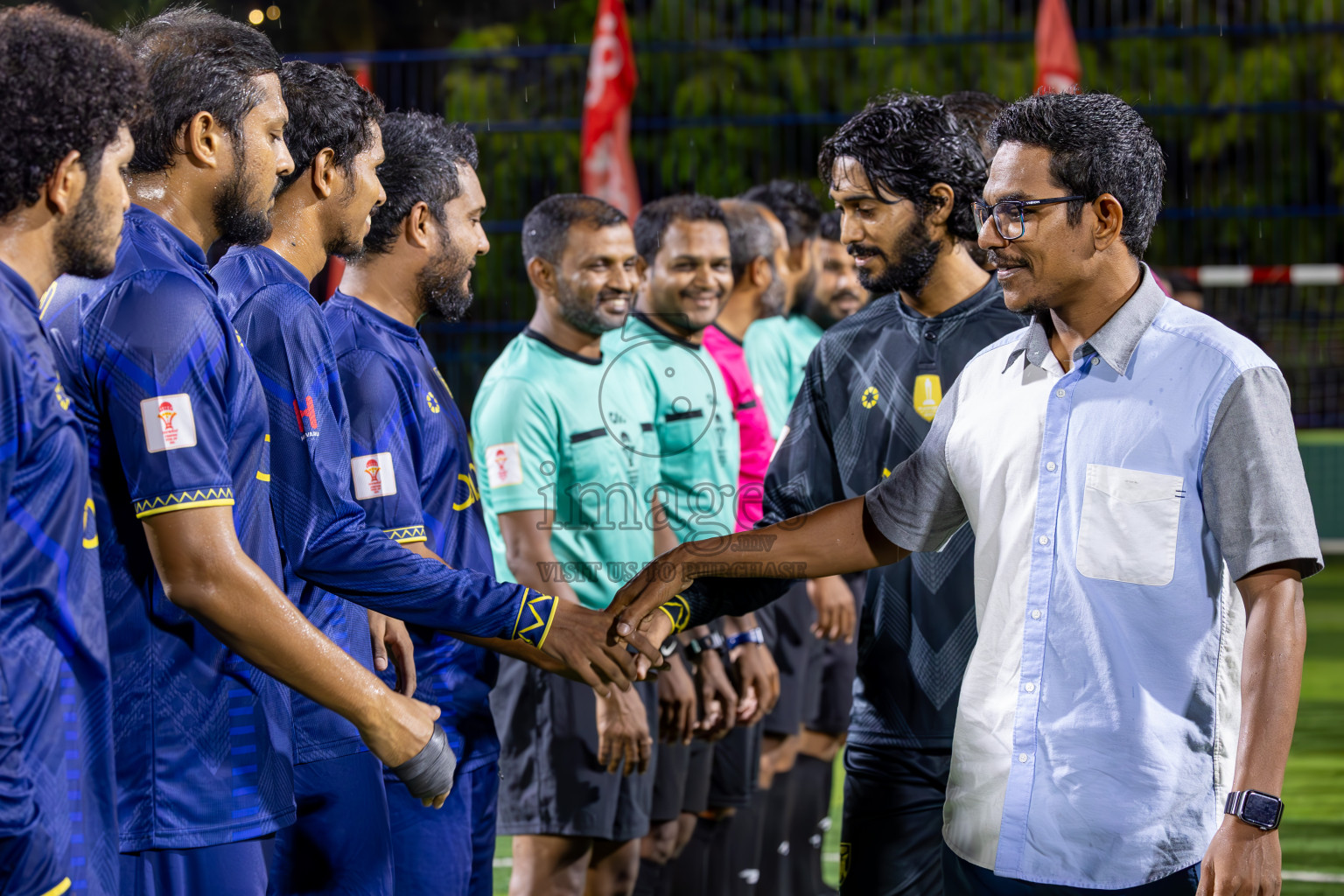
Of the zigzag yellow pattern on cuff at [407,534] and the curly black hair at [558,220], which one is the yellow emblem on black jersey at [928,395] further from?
the curly black hair at [558,220]

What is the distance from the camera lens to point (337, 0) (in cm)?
1991

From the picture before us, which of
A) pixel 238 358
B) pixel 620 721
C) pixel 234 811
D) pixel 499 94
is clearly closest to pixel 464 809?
pixel 620 721

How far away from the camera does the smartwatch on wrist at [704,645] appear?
447 centimetres

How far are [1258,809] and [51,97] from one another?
2079 mm

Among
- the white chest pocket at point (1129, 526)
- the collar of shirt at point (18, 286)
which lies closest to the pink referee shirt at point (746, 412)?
the white chest pocket at point (1129, 526)

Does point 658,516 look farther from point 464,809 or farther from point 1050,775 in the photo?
point 1050,775

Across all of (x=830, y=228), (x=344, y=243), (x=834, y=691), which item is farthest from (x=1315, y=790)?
(x=344, y=243)

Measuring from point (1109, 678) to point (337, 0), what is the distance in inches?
767

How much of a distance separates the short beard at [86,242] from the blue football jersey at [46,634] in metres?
0.09

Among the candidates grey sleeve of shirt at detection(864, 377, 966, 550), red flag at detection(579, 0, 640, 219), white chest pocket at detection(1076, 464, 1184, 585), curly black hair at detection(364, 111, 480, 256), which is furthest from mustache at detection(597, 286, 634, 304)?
red flag at detection(579, 0, 640, 219)

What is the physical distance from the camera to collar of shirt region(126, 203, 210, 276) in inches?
95.7

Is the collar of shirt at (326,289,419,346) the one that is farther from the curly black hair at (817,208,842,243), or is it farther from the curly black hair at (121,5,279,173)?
the curly black hair at (817,208,842,243)

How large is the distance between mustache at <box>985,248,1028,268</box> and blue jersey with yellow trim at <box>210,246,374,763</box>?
1.34m

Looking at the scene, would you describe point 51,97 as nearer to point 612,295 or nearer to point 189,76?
point 189,76
